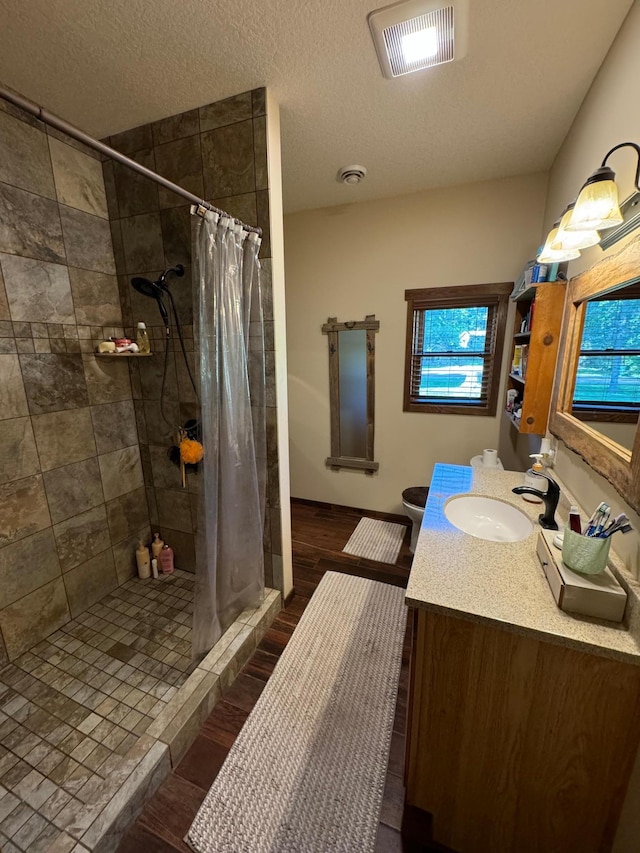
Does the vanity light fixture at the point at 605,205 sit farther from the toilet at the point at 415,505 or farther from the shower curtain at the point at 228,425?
the toilet at the point at 415,505

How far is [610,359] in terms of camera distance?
3.60 feet

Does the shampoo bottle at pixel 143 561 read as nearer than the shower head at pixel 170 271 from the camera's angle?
No

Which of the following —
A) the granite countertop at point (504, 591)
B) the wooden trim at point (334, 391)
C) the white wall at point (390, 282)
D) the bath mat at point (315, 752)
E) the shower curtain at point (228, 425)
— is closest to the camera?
the granite countertop at point (504, 591)

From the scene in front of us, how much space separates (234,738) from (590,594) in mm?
1372

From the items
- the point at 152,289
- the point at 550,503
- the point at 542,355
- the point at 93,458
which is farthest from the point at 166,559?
the point at 542,355

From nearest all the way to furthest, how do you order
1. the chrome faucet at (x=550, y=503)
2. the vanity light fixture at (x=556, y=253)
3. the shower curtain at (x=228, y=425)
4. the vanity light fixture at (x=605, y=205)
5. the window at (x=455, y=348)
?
the vanity light fixture at (x=605, y=205) → the chrome faucet at (x=550, y=503) → the vanity light fixture at (x=556, y=253) → the shower curtain at (x=228, y=425) → the window at (x=455, y=348)

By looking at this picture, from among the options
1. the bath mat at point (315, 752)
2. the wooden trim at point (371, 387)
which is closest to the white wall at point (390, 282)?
the wooden trim at point (371, 387)

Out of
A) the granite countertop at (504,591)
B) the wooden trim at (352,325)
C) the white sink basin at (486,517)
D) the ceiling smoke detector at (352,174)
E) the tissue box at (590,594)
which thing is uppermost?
the ceiling smoke detector at (352,174)

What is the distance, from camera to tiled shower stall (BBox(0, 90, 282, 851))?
1222 millimetres

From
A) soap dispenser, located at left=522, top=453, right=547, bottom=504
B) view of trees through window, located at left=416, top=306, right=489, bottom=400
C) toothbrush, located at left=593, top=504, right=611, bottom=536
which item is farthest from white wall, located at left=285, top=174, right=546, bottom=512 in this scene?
toothbrush, located at left=593, top=504, right=611, bottom=536

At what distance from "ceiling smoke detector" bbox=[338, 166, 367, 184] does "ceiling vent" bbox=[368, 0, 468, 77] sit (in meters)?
0.69

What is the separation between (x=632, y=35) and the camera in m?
1.06

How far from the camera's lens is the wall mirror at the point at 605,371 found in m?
0.91

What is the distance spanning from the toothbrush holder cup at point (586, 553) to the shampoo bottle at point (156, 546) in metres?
2.17
